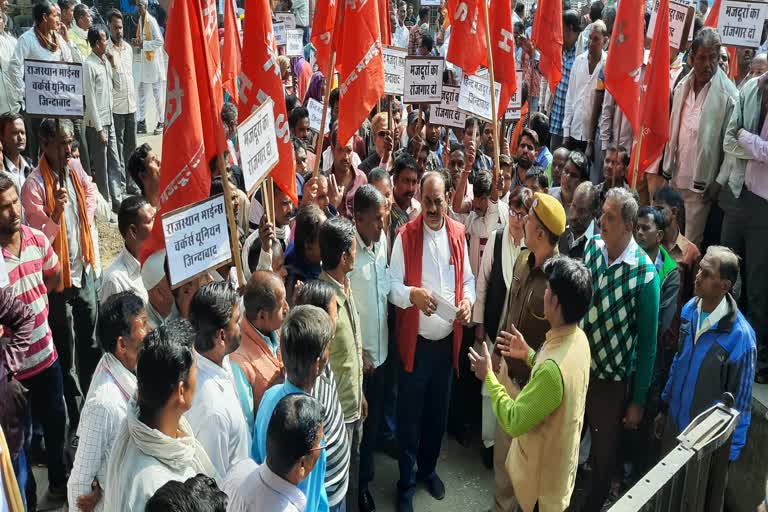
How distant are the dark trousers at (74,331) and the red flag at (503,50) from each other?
3.61 m

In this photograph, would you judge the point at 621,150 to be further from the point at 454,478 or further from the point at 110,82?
the point at 110,82

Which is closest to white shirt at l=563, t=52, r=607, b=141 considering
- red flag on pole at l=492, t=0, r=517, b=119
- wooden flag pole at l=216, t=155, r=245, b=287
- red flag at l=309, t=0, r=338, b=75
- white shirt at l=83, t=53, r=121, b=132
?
red flag on pole at l=492, t=0, r=517, b=119

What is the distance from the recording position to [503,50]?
21.2 ft

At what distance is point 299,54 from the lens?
424 inches

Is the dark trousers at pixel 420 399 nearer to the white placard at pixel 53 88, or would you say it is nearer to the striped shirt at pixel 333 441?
the striped shirt at pixel 333 441

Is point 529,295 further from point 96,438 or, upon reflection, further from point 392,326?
point 96,438

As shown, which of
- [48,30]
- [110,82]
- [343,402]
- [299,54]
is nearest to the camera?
[343,402]

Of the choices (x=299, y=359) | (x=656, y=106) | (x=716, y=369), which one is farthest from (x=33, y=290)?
(x=656, y=106)

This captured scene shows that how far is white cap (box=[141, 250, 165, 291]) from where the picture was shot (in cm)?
391

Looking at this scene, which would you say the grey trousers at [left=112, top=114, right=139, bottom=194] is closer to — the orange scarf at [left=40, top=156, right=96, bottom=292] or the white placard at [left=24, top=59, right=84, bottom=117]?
the white placard at [left=24, top=59, right=84, bottom=117]

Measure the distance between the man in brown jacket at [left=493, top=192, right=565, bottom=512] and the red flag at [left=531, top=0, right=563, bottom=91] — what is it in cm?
398


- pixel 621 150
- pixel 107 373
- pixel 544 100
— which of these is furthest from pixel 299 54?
pixel 107 373

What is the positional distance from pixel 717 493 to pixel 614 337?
50.1 inches

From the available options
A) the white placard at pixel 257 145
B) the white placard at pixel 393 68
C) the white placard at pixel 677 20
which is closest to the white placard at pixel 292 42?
the white placard at pixel 393 68
